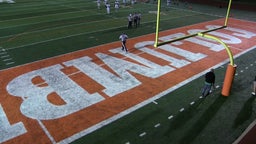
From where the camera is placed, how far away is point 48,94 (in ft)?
36.8

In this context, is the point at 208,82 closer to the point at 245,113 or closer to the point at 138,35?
the point at 245,113

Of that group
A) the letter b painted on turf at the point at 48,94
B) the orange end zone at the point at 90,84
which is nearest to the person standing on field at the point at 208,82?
the orange end zone at the point at 90,84

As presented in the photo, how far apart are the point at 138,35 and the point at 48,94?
36.1 ft

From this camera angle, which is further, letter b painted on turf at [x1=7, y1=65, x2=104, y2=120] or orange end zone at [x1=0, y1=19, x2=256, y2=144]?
letter b painted on turf at [x1=7, y1=65, x2=104, y2=120]

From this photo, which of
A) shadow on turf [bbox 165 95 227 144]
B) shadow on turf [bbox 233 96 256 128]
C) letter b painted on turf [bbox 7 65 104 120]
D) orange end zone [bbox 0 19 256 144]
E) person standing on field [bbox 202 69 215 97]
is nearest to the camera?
shadow on turf [bbox 165 95 227 144]

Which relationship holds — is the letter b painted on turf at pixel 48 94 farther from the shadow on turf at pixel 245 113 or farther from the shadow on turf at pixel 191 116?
the shadow on turf at pixel 245 113

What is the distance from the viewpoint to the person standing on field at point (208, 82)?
10.9m

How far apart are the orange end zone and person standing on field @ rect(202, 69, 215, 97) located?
152cm

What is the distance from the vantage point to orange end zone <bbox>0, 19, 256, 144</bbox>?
918 cm

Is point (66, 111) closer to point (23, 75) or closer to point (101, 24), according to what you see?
point (23, 75)

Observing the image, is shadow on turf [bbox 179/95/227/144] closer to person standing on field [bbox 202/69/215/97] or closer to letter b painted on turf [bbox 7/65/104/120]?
person standing on field [bbox 202/69/215/97]

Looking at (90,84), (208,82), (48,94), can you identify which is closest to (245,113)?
(208,82)

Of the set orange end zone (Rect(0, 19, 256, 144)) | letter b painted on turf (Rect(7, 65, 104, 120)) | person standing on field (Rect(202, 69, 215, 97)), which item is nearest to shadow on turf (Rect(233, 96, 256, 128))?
person standing on field (Rect(202, 69, 215, 97))

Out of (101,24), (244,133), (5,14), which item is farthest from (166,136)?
(5,14)
